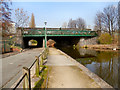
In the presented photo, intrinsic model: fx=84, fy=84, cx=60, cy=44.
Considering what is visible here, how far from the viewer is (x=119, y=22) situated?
2750 centimetres

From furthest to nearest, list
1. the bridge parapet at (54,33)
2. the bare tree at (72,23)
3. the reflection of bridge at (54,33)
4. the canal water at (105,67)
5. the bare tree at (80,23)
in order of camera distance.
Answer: the bare tree at (72,23) → the bare tree at (80,23) → the bridge parapet at (54,33) → the reflection of bridge at (54,33) → the canal water at (105,67)

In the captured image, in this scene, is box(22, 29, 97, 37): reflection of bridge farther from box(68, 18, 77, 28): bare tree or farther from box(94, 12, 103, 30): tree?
box(68, 18, 77, 28): bare tree

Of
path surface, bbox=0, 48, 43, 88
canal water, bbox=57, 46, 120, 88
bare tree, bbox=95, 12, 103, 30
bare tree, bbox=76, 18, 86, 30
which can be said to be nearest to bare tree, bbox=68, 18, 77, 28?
bare tree, bbox=76, 18, 86, 30

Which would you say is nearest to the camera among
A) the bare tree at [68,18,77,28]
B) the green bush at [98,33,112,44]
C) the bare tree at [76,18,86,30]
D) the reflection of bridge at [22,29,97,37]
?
the reflection of bridge at [22,29,97,37]

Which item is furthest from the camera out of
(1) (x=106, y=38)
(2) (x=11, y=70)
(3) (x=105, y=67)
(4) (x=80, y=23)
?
(4) (x=80, y=23)

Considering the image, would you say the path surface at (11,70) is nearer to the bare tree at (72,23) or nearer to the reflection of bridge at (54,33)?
the reflection of bridge at (54,33)

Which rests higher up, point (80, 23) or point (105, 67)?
point (80, 23)

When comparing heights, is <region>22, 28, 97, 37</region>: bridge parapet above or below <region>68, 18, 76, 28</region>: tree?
below

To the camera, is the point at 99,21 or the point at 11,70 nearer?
the point at 11,70

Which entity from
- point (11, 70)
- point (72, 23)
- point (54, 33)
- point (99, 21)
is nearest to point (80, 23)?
point (72, 23)

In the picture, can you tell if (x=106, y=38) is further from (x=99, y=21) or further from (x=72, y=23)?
(x=72, y=23)

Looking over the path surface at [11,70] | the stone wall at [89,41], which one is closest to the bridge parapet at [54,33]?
the stone wall at [89,41]

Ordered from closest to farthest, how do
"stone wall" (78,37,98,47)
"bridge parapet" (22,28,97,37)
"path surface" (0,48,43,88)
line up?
"path surface" (0,48,43,88)
"bridge parapet" (22,28,97,37)
"stone wall" (78,37,98,47)

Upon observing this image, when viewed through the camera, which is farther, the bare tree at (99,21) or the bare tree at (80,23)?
the bare tree at (80,23)
